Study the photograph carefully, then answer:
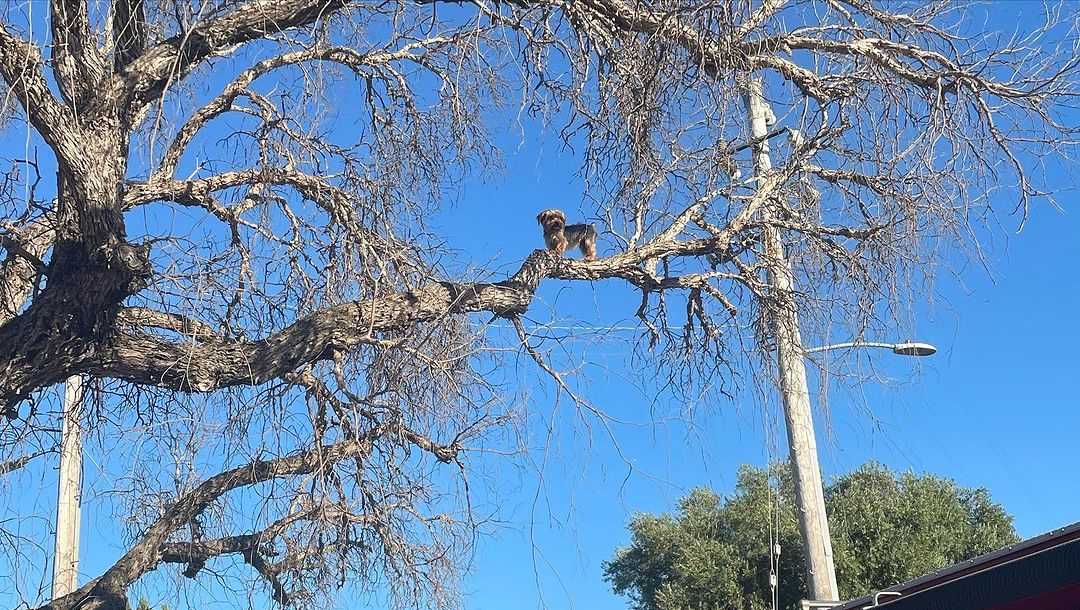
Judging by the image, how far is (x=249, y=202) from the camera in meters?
6.02

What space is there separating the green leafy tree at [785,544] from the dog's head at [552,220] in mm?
8740

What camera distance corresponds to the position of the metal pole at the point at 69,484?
5.21 meters

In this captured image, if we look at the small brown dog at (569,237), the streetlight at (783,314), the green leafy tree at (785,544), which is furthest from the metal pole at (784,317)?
the green leafy tree at (785,544)

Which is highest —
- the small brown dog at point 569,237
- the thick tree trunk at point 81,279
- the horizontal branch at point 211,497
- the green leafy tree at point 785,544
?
the green leafy tree at point 785,544

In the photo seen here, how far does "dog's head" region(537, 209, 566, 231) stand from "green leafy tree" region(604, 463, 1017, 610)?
8.74 metres

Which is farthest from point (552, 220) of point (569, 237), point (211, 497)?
point (211, 497)

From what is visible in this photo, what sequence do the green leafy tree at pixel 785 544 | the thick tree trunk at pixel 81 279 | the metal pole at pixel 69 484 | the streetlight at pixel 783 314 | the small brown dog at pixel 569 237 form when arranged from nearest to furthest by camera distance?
the thick tree trunk at pixel 81 279
the streetlight at pixel 783 314
the metal pole at pixel 69 484
the small brown dog at pixel 569 237
the green leafy tree at pixel 785 544

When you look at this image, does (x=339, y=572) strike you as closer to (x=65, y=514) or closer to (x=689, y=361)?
(x=689, y=361)

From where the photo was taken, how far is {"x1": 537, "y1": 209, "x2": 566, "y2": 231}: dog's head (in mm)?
5898

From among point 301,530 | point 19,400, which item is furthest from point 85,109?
point 301,530

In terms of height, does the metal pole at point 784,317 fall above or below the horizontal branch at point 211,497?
above

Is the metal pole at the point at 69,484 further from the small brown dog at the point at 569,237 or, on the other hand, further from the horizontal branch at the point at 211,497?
the small brown dog at the point at 569,237

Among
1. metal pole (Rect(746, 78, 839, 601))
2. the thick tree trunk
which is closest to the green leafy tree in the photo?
metal pole (Rect(746, 78, 839, 601))

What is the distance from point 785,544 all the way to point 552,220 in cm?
1052
